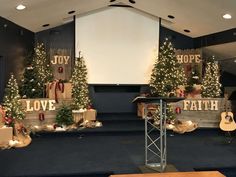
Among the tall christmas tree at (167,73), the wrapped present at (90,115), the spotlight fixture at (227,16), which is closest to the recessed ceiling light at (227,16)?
the spotlight fixture at (227,16)

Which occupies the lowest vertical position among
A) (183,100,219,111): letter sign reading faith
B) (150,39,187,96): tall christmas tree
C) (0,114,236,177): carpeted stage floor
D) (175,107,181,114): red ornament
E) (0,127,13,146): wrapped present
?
(0,114,236,177): carpeted stage floor

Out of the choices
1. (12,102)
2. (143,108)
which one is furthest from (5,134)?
(143,108)

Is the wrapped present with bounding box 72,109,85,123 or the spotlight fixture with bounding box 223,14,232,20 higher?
the spotlight fixture with bounding box 223,14,232,20

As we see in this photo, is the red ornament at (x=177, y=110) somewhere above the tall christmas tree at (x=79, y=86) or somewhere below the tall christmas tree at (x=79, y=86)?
below

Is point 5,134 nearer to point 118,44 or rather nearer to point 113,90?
point 113,90

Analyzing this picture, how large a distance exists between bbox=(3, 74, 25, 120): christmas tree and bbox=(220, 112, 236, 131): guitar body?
4.74 metres

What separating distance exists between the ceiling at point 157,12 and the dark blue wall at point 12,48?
7.5 inches

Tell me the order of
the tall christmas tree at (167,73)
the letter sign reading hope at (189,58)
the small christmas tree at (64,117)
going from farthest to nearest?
the letter sign reading hope at (189,58) < the tall christmas tree at (167,73) < the small christmas tree at (64,117)

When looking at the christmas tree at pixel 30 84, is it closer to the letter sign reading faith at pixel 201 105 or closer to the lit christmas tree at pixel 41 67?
the lit christmas tree at pixel 41 67

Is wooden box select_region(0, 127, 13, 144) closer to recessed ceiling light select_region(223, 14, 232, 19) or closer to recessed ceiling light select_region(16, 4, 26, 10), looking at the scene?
recessed ceiling light select_region(16, 4, 26, 10)

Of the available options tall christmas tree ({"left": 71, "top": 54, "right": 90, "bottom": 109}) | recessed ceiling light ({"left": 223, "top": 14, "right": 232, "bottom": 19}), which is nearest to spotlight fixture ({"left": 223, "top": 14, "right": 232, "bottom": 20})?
recessed ceiling light ({"left": 223, "top": 14, "right": 232, "bottom": 19})

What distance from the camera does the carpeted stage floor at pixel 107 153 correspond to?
5574mm

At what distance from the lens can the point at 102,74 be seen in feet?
34.6

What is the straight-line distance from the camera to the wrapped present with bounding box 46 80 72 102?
357 inches
